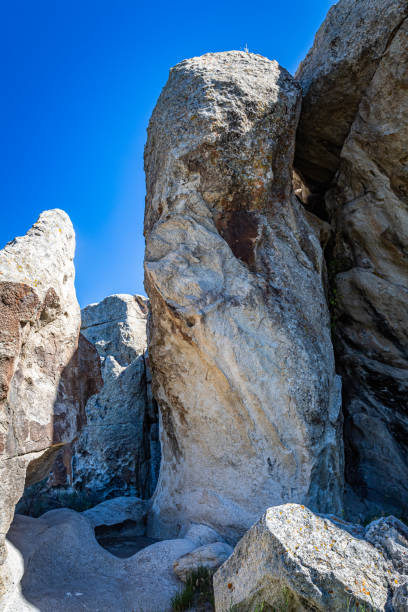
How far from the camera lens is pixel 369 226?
29.3ft

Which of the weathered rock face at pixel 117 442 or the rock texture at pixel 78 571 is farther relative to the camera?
the weathered rock face at pixel 117 442

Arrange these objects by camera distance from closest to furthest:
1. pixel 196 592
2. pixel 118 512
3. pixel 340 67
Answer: pixel 196 592 → pixel 118 512 → pixel 340 67

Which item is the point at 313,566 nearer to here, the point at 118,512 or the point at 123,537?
the point at 123,537

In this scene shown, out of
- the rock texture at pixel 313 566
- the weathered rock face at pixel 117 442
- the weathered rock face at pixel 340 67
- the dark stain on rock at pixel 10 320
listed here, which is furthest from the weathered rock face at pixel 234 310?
the dark stain on rock at pixel 10 320

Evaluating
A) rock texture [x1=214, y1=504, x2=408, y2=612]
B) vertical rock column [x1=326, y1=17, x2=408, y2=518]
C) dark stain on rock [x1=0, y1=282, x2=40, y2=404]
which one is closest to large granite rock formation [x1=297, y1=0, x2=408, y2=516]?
vertical rock column [x1=326, y1=17, x2=408, y2=518]

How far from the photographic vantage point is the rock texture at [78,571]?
428 cm

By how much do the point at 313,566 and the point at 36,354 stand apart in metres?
3.24

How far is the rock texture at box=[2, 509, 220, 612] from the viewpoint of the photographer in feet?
14.0

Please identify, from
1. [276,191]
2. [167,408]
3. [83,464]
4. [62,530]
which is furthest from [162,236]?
[83,464]

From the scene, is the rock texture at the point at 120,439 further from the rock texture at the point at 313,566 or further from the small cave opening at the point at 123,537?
the rock texture at the point at 313,566

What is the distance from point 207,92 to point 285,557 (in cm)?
639

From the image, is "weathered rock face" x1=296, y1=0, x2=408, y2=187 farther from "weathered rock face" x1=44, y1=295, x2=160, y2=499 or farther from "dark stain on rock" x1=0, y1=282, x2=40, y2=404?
"dark stain on rock" x1=0, y1=282, x2=40, y2=404

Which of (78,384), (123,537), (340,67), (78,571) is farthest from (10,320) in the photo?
(340,67)

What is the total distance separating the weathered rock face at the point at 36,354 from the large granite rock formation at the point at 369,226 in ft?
17.0
